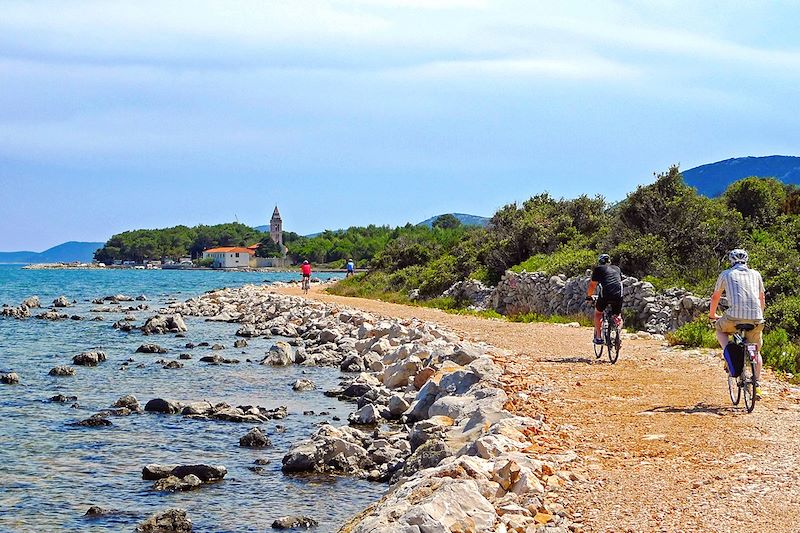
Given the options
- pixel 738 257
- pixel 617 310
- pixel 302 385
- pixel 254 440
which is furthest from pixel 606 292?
pixel 302 385

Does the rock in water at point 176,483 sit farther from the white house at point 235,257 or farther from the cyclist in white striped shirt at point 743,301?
the white house at point 235,257

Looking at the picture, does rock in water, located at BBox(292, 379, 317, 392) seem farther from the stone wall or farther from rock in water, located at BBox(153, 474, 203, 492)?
the stone wall

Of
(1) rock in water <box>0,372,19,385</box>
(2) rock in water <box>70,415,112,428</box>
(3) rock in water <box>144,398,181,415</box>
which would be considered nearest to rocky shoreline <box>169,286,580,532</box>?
(3) rock in water <box>144,398,181,415</box>

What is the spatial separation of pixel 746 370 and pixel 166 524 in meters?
7.15

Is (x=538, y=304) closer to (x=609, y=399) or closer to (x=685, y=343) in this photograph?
(x=685, y=343)

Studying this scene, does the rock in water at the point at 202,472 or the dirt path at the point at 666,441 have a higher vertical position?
the dirt path at the point at 666,441

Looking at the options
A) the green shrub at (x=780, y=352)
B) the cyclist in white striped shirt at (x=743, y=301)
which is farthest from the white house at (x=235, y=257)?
the cyclist in white striped shirt at (x=743, y=301)

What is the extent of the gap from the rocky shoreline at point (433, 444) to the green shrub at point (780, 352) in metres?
4.65

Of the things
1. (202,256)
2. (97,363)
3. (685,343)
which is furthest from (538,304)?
(202,256)

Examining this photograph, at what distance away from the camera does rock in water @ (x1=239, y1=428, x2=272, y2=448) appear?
13.5 metres

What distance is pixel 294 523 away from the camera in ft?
31.3

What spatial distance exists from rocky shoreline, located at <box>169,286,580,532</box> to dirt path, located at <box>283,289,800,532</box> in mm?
362

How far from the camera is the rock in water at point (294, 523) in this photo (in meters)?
9.49

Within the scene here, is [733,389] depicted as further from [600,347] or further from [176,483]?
[176,483]
